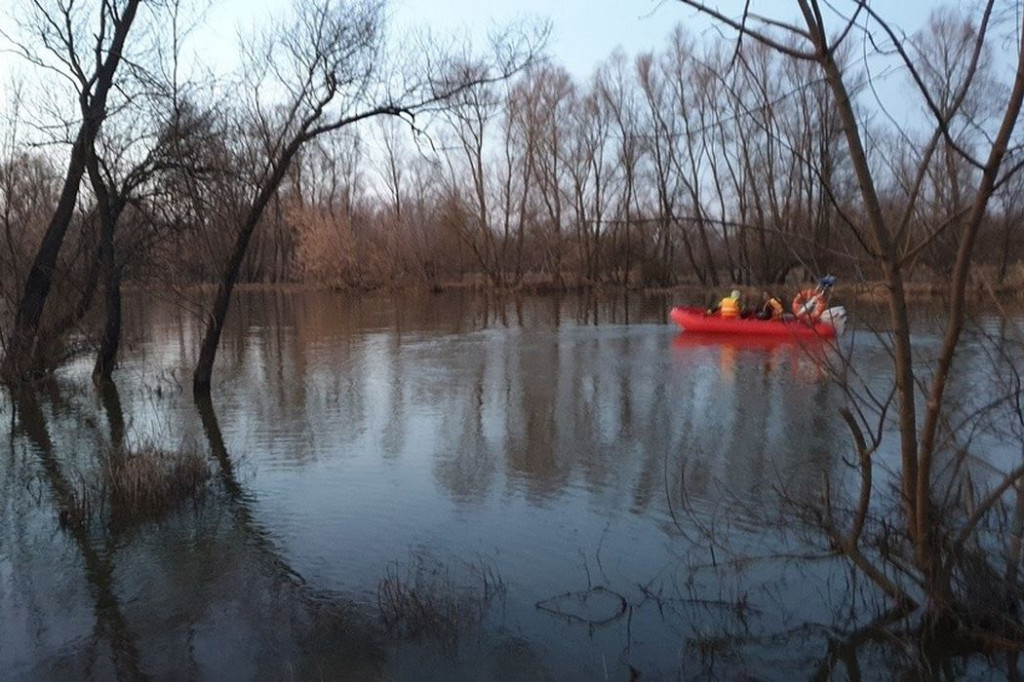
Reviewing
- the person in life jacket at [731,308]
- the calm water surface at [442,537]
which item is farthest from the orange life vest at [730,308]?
the calm water surface at [442,537]

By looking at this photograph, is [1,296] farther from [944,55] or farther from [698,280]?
[698,280]

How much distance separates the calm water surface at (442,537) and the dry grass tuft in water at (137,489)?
18 cm

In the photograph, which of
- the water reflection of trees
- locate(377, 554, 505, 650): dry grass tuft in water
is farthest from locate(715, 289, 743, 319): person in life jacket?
locate(377, 554, 505, 650): dry grass tuft in water

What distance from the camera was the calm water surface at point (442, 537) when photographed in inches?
194

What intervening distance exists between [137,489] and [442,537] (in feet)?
8.14

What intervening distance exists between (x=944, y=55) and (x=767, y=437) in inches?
239

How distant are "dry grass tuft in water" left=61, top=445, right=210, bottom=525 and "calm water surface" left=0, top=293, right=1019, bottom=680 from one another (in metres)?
0.18

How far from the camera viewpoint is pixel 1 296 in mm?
14016

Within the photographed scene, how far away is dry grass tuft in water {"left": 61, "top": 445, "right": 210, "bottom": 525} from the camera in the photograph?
279 inches

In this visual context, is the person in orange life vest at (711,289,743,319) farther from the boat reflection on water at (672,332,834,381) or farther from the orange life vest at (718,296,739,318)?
the boat reflection on water at (672,332,834,381)

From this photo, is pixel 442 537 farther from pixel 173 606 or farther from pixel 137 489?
pixel 137 489

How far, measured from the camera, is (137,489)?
7219 millimetres

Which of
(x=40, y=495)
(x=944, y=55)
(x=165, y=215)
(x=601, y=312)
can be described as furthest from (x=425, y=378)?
(x=601, y=312)

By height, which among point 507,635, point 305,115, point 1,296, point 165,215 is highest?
point 305,115
